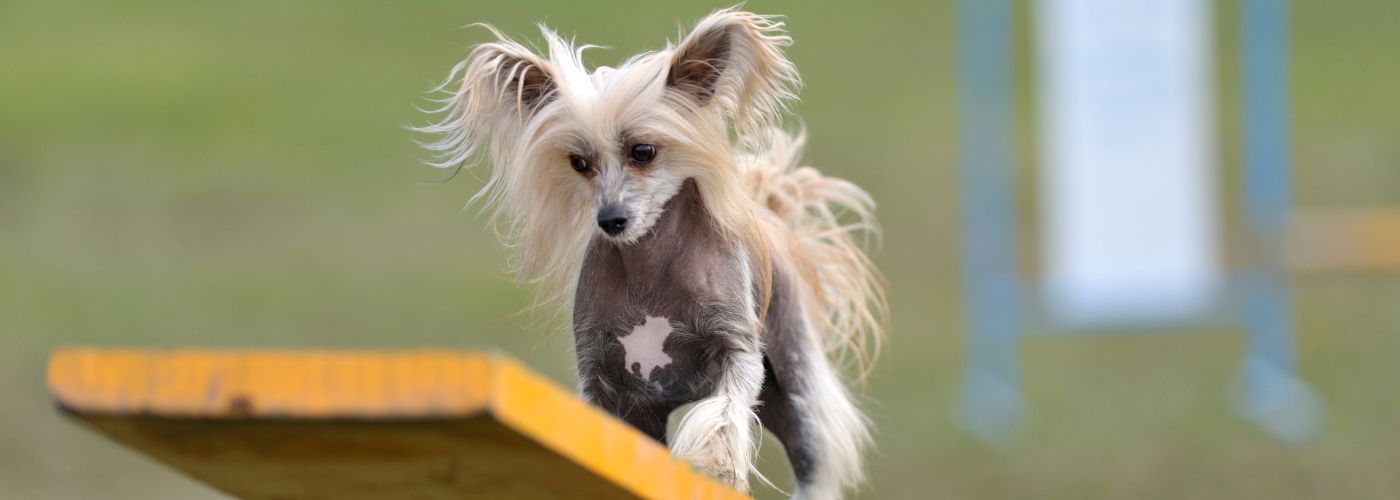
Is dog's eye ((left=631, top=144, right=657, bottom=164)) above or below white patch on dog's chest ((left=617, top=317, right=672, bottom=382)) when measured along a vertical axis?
above

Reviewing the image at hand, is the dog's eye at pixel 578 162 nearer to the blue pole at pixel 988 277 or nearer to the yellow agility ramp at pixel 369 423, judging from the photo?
the yellow agility ramp at pixel 369 423

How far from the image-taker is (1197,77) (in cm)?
1187

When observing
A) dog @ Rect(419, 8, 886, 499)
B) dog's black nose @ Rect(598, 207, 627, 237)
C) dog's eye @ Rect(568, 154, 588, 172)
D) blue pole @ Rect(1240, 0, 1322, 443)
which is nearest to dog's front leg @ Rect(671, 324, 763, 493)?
dog @ Rect(419, 8, 886, 499)

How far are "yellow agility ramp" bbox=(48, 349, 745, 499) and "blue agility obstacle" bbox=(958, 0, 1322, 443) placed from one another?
366 inches

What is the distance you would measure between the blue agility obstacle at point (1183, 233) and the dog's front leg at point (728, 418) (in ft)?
28.9

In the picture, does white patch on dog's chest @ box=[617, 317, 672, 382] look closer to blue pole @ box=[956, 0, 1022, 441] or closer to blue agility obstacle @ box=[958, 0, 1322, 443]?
blue agility obstacle @ box=[958, 0, 1322, 443]

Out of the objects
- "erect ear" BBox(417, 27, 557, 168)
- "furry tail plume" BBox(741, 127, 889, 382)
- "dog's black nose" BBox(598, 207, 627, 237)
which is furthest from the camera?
"furry tail plume" BBox(741, 127, 889, 382)

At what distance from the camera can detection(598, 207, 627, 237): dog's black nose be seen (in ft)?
10.5

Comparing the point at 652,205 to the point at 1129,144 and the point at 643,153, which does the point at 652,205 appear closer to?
the point at 643,153

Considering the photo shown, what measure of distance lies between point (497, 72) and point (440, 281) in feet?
38.3

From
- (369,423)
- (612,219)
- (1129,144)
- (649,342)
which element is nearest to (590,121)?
(612,219)

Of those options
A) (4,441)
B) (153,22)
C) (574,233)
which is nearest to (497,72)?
(574,233)

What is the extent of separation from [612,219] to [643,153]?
15cm

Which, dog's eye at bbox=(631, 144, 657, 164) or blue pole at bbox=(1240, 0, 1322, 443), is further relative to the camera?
blue pole at bbox=(1240, 0, 1322, 443)
